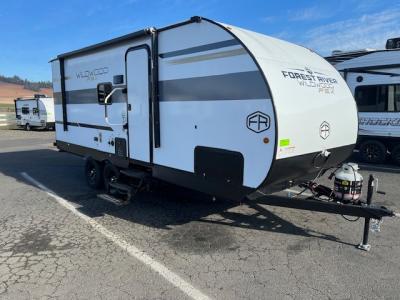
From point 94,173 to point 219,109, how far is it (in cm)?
418

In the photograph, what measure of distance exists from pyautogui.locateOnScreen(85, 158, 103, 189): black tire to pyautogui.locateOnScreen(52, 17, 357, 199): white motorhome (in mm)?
706

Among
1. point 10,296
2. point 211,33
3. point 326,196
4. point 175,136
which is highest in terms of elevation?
point 211,33

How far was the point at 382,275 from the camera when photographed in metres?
3.88

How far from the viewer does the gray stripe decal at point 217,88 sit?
4148 mm

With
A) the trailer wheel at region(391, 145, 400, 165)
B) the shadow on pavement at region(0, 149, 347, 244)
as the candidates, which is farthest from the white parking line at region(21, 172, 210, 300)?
the trailer wheel at region(391, 145, 400, 165)

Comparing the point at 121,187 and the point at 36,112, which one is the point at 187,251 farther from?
the point at 36,112

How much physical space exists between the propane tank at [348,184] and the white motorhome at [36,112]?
2349 cm

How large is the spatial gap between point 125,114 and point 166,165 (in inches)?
55.6

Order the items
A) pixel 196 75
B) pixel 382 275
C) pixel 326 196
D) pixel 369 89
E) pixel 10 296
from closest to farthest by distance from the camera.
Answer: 1. pixel 10 296
2. pixel 382 275
3. pixel 196 75
4. pixel 326 196
5. pixel 369 89

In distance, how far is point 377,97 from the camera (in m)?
10.8

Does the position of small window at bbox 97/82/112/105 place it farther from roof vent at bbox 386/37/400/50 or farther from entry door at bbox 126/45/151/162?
roof vent at bbox 386/37/400/50

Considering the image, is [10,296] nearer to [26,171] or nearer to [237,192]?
[237,192]

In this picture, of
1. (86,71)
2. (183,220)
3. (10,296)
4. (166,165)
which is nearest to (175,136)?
(166,165)

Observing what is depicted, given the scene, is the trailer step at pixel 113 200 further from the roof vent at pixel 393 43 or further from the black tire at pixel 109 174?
the roof vent at pixel 393 43
